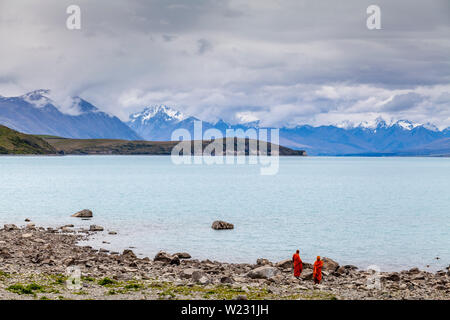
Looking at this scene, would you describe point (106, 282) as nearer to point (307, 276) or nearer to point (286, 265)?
point (307, 276)

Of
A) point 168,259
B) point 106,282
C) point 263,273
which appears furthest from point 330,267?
point 106,282

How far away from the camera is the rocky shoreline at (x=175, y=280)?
26.6 meters

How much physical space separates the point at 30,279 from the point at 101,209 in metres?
58.1

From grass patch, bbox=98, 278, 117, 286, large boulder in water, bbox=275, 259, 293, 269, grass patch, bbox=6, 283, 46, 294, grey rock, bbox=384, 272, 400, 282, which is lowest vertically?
→ grey rock, bbox=384, 272, 400, 282

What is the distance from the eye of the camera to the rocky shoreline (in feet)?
87.2

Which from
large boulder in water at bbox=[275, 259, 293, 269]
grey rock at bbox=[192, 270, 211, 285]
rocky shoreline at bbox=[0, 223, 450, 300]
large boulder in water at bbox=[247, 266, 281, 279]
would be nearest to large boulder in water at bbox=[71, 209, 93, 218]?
rocky shoreline at bbox=[0, 223, 450, 300]

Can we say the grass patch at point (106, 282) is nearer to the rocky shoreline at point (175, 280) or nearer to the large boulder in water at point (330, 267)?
the rocky shoreline at point (175, 280)

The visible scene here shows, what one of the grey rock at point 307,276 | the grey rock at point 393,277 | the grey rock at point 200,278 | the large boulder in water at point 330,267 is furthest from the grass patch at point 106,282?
the grey rock at point 393,277

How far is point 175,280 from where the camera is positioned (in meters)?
31.9

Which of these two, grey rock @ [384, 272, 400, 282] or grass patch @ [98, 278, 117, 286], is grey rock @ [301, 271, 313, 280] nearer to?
grey rock @ [384, 272, 400, 282]

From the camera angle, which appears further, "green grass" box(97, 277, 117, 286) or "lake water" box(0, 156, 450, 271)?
"lake water" box(0, 156, 450, 271)

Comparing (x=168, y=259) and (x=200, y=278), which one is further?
(x=168, y=259)

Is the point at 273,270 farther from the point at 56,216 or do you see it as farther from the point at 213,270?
the point at 56,216
